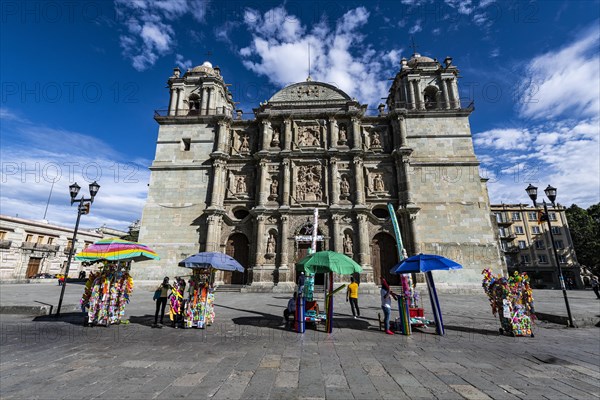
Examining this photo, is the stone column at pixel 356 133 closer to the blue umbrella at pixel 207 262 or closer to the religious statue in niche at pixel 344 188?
the religious statue in niche at pixel 344 188

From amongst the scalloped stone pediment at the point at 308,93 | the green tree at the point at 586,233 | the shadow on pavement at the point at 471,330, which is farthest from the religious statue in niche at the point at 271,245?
the green tree at the point at 586,233

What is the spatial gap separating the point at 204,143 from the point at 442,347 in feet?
75.9

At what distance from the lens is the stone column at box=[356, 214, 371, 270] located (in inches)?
807

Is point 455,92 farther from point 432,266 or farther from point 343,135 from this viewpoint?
point 432,266

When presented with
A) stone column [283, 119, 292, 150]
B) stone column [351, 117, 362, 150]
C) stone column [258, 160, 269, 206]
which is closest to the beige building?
stone column [351, 117, 362, 150]

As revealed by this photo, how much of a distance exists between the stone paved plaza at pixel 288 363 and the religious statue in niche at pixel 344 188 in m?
14.6

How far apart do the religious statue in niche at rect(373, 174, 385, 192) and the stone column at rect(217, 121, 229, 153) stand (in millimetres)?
13388

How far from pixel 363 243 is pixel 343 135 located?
9853 millimetres

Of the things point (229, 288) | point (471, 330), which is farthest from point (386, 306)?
point (229, 288)

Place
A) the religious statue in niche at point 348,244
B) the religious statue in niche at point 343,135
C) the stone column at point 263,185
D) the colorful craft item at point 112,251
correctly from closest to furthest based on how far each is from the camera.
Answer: the colorful craft item at point 112,251 → the religious statue in niche at point 348,244 → the stone column at point 263,185 → the religious statue in niche at point 343,135

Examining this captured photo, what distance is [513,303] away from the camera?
8.13m

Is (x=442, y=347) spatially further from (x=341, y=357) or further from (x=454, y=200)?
(x=454, y=200)

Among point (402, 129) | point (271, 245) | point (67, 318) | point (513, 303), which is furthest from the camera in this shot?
point (402, 129)

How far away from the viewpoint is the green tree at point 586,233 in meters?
39.6
